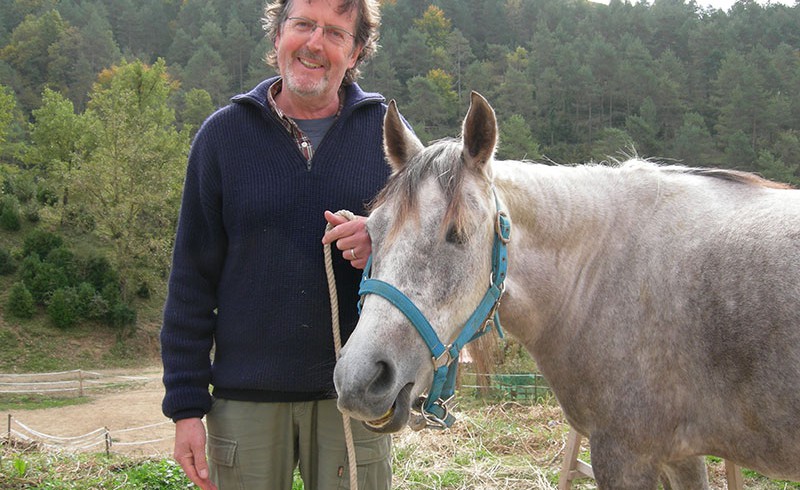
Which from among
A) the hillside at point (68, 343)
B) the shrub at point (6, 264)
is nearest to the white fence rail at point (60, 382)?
the hillside at point (68, 343)

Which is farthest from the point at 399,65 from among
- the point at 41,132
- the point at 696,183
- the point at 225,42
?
the point at 696,183

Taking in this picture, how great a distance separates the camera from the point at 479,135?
2.12 meters

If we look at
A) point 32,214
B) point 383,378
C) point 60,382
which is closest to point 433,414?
point 383,378

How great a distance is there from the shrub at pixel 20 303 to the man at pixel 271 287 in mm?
24758

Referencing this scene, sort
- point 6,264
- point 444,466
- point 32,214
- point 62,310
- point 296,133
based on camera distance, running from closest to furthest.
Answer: point 296,133, point 444,466, point 62,310, point 6,264, point 32,214

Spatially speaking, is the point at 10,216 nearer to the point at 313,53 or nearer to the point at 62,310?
the point at 62,310

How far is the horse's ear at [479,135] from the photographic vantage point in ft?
6.78

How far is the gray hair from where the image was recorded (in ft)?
8.58

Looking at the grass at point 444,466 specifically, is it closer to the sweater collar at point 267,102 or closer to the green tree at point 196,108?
the sweater collar at point 267,102

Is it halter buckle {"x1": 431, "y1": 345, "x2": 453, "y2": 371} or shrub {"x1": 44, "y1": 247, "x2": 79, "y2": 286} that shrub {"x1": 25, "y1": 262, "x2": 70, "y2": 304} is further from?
halter buckle {"x1": 431, "y1": 345, "x2": 453, "y2": 371}

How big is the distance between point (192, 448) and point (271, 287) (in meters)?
0.72

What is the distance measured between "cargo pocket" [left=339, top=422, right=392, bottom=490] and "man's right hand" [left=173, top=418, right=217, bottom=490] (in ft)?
1.89

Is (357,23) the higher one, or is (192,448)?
(357,23)

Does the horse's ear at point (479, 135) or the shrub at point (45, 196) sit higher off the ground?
the horse's ear at point (479, 135)
